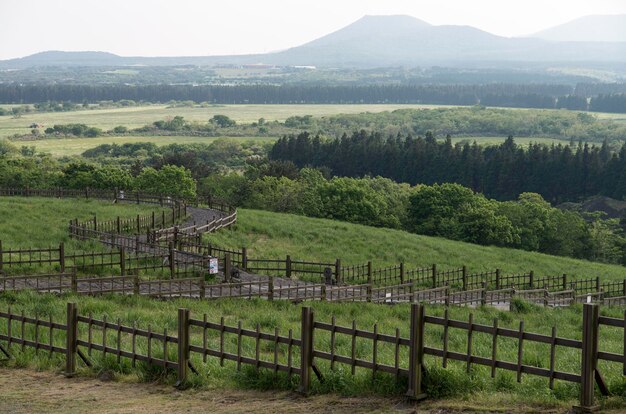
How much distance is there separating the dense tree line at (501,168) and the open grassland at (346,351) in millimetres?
91197

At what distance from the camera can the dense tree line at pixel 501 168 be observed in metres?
121

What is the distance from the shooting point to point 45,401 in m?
15.9

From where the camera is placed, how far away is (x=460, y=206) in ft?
257

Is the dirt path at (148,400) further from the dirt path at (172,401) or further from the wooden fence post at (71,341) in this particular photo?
the wooden fence post at (71,341)

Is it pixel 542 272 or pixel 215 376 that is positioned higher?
pixel 215 376

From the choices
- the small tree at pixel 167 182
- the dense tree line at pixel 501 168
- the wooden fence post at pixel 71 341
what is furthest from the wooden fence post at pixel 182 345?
the dense tree line at pixel 501 168

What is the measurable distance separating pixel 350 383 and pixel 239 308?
1252 centimetres

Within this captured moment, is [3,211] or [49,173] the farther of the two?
[49,173]

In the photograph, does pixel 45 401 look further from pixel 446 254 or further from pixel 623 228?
pixel 623 228

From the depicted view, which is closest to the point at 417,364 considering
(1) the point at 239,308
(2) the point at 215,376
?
(2) the point at 215,376

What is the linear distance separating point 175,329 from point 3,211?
31.2 m

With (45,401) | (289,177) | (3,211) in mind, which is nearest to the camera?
(45,401)

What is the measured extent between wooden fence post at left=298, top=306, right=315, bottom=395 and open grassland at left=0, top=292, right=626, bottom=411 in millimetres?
212

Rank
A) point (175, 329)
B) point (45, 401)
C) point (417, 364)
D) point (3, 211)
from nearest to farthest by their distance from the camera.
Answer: point (417, 364) < point (45, 401) < point (175, 329) < point (3, 211)
